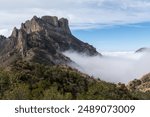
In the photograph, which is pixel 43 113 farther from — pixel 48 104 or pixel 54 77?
pixel 54 77

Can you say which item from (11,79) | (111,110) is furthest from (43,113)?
(11,79)

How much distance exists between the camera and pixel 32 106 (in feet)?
89.7

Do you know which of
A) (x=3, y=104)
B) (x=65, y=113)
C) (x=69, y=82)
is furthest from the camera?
(x=69, y=82)

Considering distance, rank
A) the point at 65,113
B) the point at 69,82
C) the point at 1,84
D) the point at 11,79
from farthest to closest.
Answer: the point at 69,82
the point at 11,79
the point at 1,84
the point at 65,113

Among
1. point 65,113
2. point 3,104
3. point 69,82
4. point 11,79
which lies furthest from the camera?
point 69,82

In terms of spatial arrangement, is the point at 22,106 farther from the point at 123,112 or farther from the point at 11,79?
the point at 11,79

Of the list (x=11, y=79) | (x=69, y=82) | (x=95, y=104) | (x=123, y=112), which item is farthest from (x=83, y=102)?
(x=69, y=82)

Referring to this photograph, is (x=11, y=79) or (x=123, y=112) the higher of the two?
(x=123, y=112)

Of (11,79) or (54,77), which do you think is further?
(54,77)

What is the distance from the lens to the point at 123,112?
87.8ft

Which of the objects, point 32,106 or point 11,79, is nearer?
point 32,106

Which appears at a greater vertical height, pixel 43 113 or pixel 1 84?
pixel 43 113

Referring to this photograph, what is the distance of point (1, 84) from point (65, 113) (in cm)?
10328

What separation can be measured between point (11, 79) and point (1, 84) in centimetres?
1191
